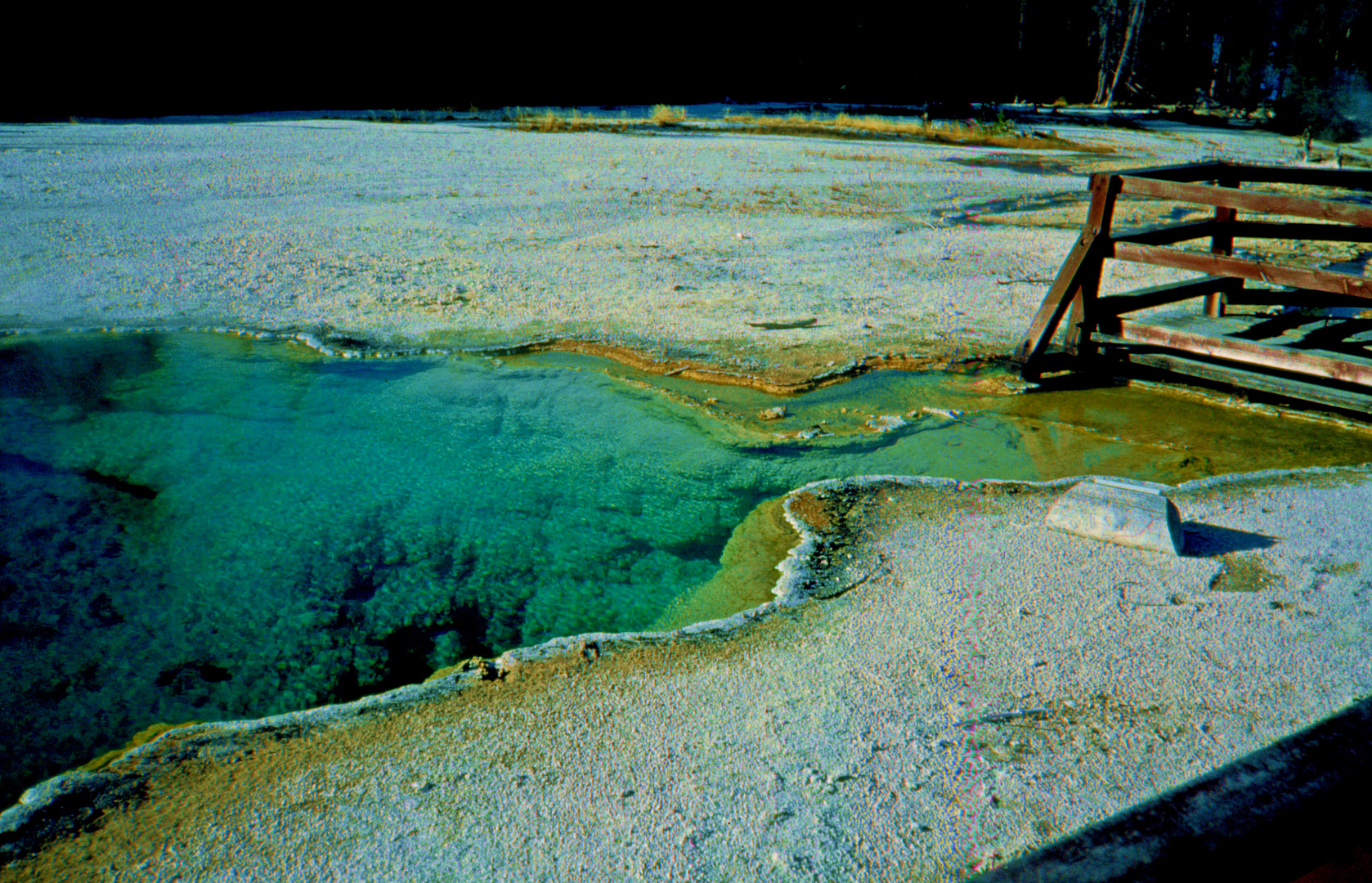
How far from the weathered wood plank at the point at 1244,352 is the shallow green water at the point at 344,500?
0.97 meters

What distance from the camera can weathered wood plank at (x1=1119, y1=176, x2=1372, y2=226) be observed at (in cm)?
419

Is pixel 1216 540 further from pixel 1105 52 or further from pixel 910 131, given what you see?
pixel 1105 52

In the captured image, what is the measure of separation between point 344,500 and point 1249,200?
4508 mm

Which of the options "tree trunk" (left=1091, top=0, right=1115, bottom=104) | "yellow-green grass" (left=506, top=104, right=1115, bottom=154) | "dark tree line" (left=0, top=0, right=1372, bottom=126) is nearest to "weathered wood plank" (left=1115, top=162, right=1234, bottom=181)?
"yellow-green grass" (left=506, top=104, right=1115, bottom=154)

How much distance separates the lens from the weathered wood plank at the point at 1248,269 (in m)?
4.31

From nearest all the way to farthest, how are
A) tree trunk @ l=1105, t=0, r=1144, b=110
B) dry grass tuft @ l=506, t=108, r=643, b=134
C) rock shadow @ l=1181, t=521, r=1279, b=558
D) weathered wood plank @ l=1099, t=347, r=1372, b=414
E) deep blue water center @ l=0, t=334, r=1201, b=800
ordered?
deep blue water center @ l=0, t=334, r=1201, b=800, rock shadow @ l=1181, t=521, r=1279, b=558, weathered wood plank @ l=1099, t=347, r=1372, b=414, dry grass tuft @ l=506, t=108, r=643, b=134, tree trunk @ l=1105, t=0, r=1144, b=110

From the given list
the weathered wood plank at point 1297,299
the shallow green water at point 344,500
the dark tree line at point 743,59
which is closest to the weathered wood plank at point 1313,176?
the weathered wood plank at point 1297,299

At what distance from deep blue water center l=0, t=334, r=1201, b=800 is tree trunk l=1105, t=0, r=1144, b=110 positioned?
3700 centimetres

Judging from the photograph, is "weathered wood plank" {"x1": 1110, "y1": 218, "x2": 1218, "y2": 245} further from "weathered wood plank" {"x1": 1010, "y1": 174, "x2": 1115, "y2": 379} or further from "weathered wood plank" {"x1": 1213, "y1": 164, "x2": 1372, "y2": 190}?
"weathered wood plank" {"x1": 1213, "y1": 164, "x2": 1372, "y2": 190}

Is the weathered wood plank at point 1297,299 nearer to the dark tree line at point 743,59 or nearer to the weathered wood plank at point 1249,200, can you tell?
the weathered wood plank at point 1249,200

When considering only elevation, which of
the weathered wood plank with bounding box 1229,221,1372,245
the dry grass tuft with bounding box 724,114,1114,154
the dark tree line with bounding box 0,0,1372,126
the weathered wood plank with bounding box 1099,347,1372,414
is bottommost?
the weathered wood plank with bounding box 1099,347,1372,414

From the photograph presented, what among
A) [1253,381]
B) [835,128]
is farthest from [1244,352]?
[835,128]

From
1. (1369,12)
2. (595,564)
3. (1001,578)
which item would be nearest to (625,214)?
(595,564)

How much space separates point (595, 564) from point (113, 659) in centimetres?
160
